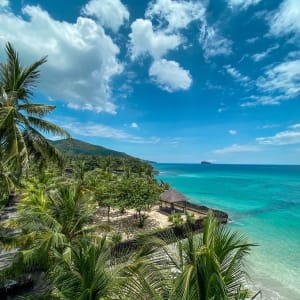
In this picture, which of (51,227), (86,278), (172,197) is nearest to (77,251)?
(86,278)

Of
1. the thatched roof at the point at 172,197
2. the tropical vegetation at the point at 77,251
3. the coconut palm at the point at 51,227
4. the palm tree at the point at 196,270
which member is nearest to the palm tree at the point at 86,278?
the tropical vegetation at the point at 77,251

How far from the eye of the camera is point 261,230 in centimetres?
1678

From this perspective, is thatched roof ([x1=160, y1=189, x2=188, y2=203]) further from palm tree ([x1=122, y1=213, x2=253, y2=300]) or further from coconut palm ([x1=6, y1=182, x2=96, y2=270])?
palm tree ([x1=122, y1=213, x2=253, y2=300])

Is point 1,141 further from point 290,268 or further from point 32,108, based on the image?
point 290,268

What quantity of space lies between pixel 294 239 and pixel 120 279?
1613cm

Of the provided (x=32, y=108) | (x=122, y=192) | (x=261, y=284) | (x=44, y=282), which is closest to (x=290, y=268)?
(x=261, y=284)

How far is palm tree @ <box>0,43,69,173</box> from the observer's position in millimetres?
5383

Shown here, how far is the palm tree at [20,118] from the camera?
5383mm

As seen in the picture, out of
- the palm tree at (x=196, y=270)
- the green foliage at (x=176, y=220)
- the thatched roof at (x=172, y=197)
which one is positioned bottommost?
the green foliage at (x=176, y=220)

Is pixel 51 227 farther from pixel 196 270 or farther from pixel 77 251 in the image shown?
pixel 196 270

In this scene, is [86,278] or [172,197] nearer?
[86,278]

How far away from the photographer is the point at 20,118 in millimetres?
6051

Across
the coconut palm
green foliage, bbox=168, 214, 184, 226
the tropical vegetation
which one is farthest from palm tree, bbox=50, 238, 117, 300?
green foliage, bbox=168, 214, 184, 226

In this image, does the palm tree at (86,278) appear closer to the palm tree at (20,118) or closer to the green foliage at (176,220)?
the palm tree at (20,118)
